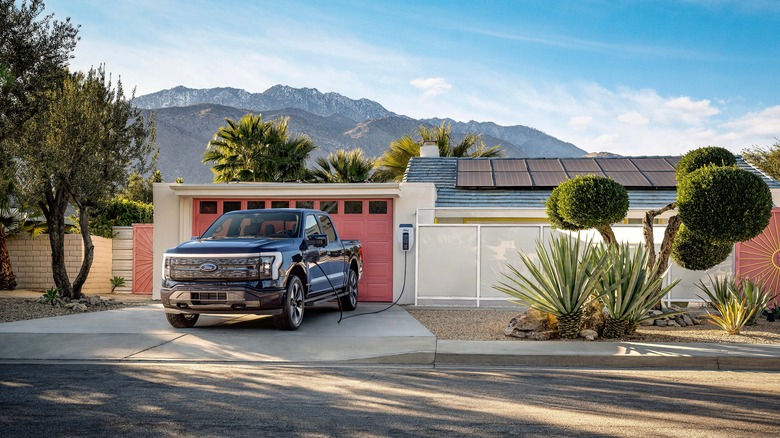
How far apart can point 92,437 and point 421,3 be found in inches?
686

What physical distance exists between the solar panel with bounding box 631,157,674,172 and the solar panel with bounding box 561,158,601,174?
4.54 ft


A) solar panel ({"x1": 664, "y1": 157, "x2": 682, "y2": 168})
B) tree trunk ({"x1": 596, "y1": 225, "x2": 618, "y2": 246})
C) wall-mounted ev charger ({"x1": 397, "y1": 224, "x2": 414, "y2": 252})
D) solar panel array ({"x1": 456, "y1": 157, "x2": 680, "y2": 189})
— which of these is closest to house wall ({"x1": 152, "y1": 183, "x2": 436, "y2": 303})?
wall-mounted ev charger ({"x1": 397, "y1": 224, "x2": 414, "y2": 252})

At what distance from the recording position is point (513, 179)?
69.2 ft

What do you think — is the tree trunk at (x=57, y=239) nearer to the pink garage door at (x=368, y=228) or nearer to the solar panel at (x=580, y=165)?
the pink garage door at (x=368, y=228)

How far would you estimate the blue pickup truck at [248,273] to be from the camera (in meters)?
10.6

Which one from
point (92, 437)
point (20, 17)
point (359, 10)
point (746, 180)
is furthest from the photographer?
point (359, 10)

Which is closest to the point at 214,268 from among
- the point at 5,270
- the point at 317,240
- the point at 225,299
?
the point at 225,299

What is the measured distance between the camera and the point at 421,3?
20.4 meters

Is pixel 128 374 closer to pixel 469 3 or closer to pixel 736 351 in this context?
pixel 736 351

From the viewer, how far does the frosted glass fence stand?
1543 cm

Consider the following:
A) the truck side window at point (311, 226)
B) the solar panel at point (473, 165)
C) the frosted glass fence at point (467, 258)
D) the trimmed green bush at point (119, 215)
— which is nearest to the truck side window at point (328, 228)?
the truck side window at point (311, 226)

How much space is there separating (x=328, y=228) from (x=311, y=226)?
1161 mm

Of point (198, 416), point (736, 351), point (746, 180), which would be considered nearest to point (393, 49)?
point (746, 180)

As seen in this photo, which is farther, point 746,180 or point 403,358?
point 746,180
